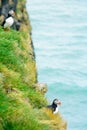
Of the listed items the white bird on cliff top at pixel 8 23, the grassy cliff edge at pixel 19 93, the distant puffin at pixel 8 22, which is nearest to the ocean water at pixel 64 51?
the distant puffin at pixel 8 22

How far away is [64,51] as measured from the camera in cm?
7712

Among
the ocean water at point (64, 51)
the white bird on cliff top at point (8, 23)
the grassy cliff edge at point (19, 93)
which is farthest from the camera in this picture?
the ocean water at point (64, 51)

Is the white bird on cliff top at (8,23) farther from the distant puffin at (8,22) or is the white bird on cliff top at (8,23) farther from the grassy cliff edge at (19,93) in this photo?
the grassy cliff edge at (19,93)

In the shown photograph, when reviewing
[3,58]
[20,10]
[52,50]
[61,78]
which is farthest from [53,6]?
[3,58]

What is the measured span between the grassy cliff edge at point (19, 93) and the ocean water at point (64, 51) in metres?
29.6

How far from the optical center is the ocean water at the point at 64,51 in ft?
192

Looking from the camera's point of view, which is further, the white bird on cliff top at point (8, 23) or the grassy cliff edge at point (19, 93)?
the white bird on cliff top at point (8, 23)

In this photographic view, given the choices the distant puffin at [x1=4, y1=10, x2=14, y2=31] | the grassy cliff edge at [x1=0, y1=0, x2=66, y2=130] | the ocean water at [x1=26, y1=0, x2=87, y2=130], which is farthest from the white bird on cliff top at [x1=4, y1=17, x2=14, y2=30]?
the ocean water at [x1=26, y1=0, x2=87, y2=130]

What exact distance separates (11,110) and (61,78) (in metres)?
51.6

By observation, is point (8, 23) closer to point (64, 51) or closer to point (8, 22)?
point (8, 22)

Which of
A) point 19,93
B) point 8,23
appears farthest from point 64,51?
point 19,93

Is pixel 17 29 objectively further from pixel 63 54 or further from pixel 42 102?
pixel 63 54

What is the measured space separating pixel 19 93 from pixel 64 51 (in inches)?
2367

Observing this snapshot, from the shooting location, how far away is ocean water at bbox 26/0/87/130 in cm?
5854
